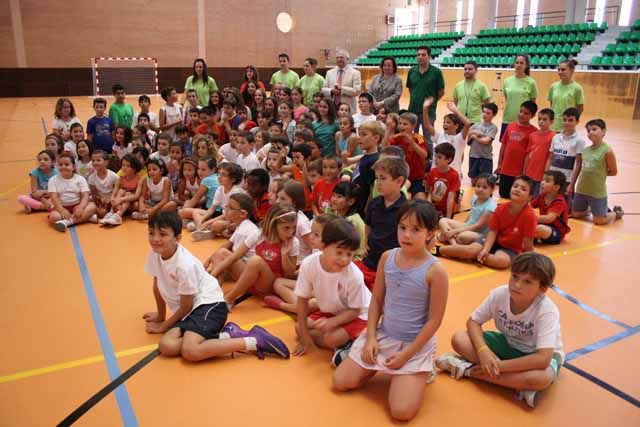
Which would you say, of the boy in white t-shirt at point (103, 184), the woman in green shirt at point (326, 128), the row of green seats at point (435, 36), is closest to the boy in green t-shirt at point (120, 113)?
the boy in white t-shirt at point (103, 184)

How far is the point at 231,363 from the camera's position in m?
2.93

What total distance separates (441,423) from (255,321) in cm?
151

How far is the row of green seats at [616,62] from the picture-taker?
46.3 feet

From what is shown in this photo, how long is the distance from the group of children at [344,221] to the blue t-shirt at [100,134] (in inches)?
1.0

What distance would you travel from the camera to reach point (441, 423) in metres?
2.41

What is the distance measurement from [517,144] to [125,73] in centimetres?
1719

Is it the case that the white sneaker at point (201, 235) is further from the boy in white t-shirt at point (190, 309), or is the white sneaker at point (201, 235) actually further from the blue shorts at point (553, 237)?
the blue shorts at point (553, 237)

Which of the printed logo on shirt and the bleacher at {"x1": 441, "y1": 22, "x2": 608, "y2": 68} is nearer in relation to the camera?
the printed logo on shirt

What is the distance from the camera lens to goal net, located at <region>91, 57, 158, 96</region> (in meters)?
19.0

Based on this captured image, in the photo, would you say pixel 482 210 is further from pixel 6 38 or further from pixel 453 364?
pixel 6 38

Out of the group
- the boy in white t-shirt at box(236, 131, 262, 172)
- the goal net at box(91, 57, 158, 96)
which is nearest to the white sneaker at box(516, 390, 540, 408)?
the boy in white t-shirt at box(236, 131, 262, 172)

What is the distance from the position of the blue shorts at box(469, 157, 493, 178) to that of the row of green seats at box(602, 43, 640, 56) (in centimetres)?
1156

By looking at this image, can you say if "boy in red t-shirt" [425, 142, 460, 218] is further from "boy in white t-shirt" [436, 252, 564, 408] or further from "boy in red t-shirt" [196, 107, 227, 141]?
"boy in red t-shirt" [196, 107, 227, 141]

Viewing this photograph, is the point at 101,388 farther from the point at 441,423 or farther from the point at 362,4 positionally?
the point at 362,4
